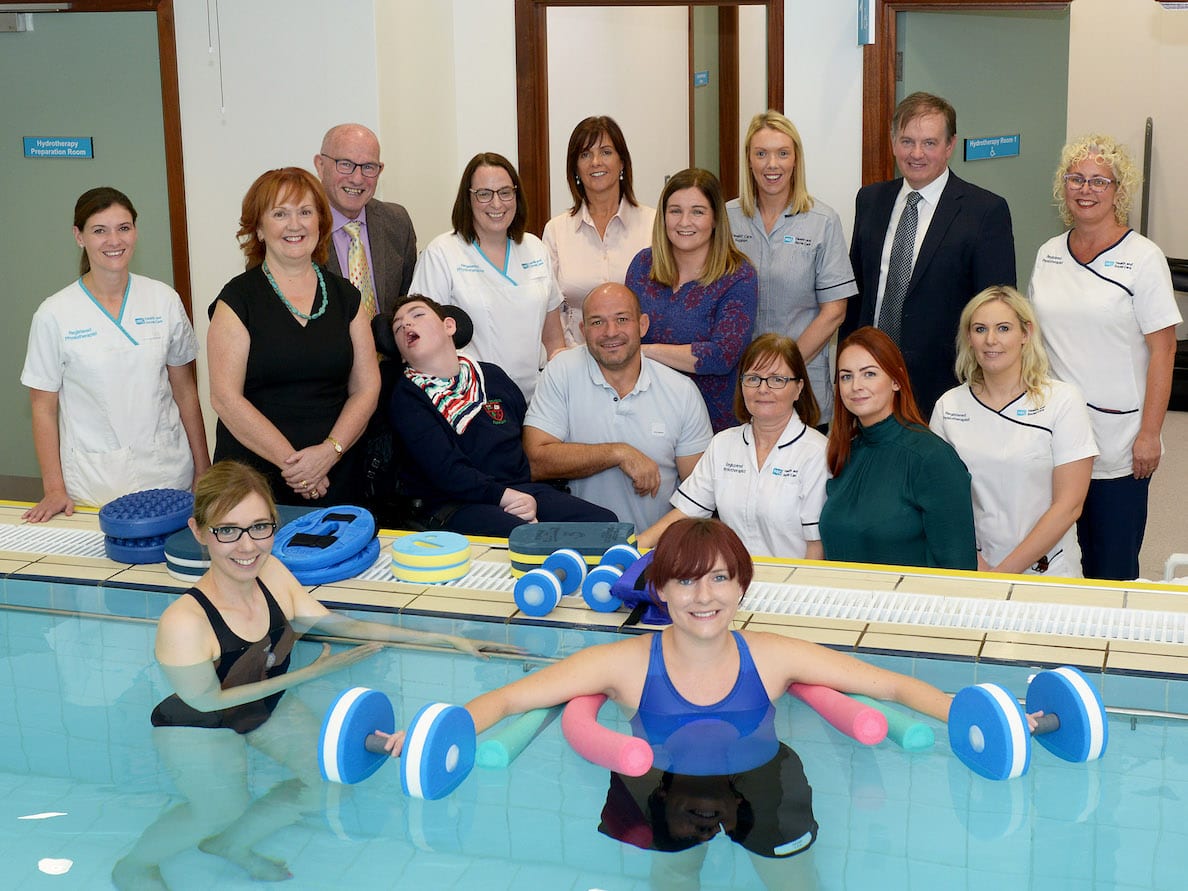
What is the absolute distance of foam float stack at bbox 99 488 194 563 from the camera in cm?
287

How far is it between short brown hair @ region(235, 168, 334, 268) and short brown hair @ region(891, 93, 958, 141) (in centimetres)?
166

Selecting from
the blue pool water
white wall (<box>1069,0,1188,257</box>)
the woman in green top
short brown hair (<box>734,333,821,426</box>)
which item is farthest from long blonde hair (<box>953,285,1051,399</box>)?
white wall (<box>1069,0,1188,257</box>)

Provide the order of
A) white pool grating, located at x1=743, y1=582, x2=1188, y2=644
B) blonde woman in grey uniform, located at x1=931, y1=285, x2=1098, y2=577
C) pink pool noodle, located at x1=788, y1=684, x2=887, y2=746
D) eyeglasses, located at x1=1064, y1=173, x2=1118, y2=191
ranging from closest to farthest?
pink pool noodle, located at x1=788, y1=684, x2=887, y2=746 → white pool grating, located at x1=743, y1=582, x2=1188, y2=644 → blonde woman in grey uniform, located at x1=931, y1=285, x2=1098, y2=577 → eyeglasses, located at x1=1064, y1=173, x2=1118, y2=191

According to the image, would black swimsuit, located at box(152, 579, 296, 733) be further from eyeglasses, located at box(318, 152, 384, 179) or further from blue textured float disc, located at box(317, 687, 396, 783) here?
eyeglasses, located at box(318, 152, 384, 179)

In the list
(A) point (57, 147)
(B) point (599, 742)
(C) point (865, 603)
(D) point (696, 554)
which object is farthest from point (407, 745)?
(A) point (57, 147)

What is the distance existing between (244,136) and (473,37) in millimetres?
978

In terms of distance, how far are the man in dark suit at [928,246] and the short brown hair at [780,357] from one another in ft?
2.26

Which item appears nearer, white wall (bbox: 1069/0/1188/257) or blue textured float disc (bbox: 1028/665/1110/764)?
blue textured float disc (bbox: 1028/665/1110/764)

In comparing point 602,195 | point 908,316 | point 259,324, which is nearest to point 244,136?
point 602,195

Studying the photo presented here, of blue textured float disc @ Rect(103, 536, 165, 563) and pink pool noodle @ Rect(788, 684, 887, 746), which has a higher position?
blue textured float disc @ Rect(103, 536, 165, 563)

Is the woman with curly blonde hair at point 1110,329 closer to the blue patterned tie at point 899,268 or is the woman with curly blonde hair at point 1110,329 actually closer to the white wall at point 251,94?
the blue patterned tie at point 899,268

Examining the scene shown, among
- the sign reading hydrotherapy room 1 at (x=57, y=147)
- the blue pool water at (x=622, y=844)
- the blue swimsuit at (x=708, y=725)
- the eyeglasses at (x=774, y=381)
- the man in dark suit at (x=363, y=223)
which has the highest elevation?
the sign reading hydrotherapy room 1 at (x=57, y=147)

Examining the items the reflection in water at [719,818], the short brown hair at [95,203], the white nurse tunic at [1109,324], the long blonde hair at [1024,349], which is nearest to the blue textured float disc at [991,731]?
the reflection in water at [719,818]

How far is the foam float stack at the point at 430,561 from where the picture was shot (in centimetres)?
280
